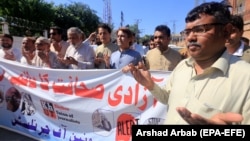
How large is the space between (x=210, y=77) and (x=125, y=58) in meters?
2.65

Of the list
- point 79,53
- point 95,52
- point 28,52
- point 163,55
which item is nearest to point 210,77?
point 163,55

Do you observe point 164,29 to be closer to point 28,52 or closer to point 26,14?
point 28,52

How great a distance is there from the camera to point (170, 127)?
1.64 metres

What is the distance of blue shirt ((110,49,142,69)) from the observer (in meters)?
4.39

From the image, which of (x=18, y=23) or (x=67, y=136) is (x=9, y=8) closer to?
(x=18, y=23)

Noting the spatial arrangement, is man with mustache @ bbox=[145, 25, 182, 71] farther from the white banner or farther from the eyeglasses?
the eyeglasses

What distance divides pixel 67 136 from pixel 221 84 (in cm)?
337

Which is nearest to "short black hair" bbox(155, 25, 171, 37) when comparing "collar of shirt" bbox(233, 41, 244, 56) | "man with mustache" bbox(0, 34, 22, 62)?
"collar of shirt" bbox(233, 41, 244, 56)

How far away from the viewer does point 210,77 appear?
182cm

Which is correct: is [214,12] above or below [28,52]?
above

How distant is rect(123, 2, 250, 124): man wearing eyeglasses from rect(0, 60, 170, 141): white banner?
1.86m

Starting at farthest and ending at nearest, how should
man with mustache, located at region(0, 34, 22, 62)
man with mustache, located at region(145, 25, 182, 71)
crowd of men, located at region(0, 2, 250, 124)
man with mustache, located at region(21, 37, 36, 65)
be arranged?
man with mustache, located at region(0, 34, 22, 62)
man with mustache, located at region(21, 37, 36, 65)
man with mustache, located at region(145, 25, 182, 71)
crowd of men, located at region(0, 2, 250, 124)

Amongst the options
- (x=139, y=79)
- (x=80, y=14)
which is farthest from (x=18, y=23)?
(x=139, y=79)

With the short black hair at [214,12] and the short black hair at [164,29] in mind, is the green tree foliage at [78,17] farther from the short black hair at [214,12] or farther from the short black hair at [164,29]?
the short black hair at [214,12]
